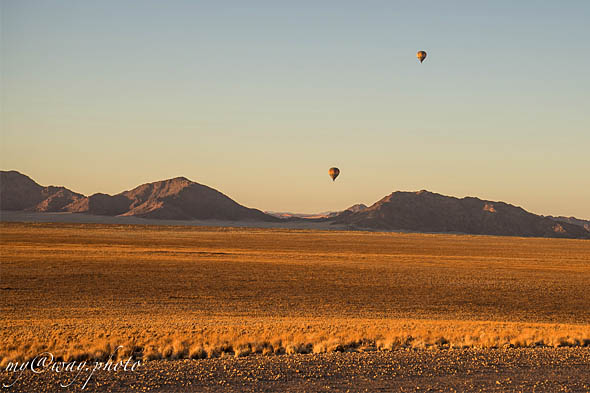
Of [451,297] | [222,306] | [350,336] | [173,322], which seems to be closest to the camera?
[350,336]

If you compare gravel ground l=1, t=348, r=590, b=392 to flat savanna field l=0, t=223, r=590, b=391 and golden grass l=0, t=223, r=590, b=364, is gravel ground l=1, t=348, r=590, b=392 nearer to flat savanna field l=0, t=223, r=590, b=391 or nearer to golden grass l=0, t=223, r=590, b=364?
flat savanna field l=0, t=223, r=590, b=391

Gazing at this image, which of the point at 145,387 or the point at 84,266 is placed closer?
the point at 145,387

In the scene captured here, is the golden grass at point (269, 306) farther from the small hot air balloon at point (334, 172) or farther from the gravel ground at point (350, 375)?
the small hot air balloon at point (334, 172)

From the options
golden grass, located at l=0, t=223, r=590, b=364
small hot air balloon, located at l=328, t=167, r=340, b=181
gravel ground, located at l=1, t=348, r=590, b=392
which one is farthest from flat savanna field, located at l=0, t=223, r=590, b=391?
small hot air balloon, located at l=328, t=167, r=340, b=181

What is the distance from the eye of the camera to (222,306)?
24750mm

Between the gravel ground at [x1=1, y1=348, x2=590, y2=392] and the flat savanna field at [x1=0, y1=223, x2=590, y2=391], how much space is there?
1.28 ft

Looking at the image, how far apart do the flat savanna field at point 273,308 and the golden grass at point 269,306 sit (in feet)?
0.17

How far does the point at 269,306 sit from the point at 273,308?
62 centimetres

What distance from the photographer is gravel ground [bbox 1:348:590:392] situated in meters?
9.54

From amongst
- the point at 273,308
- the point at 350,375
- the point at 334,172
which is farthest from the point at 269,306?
the point at 334,172

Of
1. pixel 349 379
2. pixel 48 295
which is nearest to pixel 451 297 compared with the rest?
pixel 48 295

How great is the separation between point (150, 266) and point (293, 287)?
14081 mm

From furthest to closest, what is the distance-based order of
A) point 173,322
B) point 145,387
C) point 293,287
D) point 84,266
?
point 84,266
point 293,287
point 173,322
point 145,387

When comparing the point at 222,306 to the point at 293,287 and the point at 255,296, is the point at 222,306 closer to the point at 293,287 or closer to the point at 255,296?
the point at 255,296
